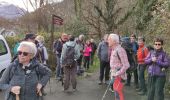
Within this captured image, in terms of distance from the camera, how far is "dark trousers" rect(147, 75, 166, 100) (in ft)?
32.5

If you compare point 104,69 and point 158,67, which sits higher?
point 158,67

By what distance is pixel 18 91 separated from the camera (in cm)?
575

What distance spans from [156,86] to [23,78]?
4.95 metres

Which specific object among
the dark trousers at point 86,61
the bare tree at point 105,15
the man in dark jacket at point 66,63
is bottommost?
the dark trousers at point 86,61

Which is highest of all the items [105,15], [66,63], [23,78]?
[105,15]

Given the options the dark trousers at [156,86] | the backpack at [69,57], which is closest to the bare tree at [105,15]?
the backpack at [69,57]

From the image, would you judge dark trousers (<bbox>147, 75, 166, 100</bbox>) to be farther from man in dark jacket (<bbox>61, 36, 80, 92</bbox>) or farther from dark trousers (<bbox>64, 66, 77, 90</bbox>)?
dark trousers (<bbox>64, 66, 77, 90</bbox>)

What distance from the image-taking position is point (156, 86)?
1004 centimetres

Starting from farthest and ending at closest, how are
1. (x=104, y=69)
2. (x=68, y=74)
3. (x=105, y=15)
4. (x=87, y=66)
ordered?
(x=105, y=15) → (x=87, y=66) → (x=104, y=69) → (x=68, y=74)

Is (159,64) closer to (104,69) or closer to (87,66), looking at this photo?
(104,69)

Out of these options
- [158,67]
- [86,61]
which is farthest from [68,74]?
[86,61]

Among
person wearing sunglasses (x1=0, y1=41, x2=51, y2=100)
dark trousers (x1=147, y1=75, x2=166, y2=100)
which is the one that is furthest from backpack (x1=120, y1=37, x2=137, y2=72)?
person wearing sunglasses (x1=0, y1=41, x2=51, y2=100)

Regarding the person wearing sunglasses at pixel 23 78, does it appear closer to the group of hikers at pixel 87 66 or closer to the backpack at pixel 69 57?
the group of hikers at pixel 87 66

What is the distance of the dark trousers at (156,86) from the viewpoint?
992 centimetres
